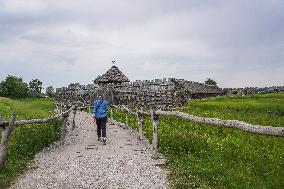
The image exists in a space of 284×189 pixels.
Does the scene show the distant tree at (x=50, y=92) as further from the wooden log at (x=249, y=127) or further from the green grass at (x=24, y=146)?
the wooden log at (x=249, y=127)

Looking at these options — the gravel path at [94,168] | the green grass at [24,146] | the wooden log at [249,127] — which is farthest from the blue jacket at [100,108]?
the wooden log at [249,127]

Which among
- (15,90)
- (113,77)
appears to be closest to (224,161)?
(113,77)

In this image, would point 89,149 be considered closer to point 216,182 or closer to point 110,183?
point 110,183

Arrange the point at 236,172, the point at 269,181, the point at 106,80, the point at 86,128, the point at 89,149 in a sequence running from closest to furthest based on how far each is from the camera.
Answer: the point at 269,181
the point at 236,172
the point at 89,149
the point at 86,128
the point at 106,80

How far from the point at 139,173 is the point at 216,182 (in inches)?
88.1

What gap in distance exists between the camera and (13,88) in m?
98.1

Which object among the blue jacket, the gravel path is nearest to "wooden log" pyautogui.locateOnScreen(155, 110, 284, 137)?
the gravel path

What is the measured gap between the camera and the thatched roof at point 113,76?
47.3 meters

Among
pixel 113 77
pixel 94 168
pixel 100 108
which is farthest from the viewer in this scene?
pixel 113 77

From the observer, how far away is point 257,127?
763cm

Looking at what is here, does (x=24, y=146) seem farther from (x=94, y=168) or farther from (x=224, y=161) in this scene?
(x=224, y=161)

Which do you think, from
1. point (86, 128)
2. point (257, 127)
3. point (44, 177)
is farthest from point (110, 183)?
point (86, 128)

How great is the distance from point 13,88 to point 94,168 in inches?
3528

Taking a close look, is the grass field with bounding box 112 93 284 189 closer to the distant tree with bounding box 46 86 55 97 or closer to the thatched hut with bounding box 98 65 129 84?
the thatched hut with bounding box 98 65 129 84
